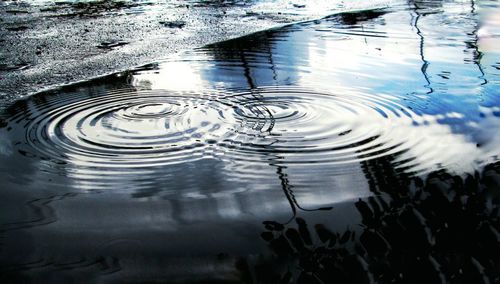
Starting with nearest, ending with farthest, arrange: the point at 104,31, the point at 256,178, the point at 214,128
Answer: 1. the point at 256,178
2. the point at 214,128
3. the point at 104,31

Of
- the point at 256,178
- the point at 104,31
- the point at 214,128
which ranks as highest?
the point at 104,31

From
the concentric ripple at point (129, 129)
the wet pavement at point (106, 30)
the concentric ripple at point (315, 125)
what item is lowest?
the concentric ripple at point (315, 125)

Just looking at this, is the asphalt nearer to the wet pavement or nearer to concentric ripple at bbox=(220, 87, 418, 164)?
Result: the wet pavement

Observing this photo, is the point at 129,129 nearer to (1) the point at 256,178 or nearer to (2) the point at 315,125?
(1) the point at 256,178

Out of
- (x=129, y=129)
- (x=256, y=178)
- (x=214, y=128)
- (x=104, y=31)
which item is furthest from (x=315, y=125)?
(x=104, y=31)

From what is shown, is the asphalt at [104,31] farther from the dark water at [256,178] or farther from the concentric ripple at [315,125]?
the concentric ripple at [315,125]

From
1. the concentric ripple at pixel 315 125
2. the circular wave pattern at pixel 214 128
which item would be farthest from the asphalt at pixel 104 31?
the concentric ripple at pixel 315 125

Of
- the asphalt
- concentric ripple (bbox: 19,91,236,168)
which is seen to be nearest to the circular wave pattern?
concentric ripple (bbox: 19,91,236,168)
